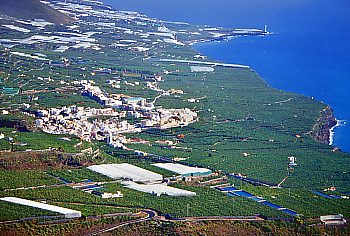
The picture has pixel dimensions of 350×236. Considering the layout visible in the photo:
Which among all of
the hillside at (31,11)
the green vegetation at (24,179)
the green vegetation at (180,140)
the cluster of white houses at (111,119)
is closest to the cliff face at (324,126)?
the green vegetation at (180,140)

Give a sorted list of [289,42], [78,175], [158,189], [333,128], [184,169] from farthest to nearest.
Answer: [289,42] < [333,128] < [184,169] < [78,175] < [158,189]

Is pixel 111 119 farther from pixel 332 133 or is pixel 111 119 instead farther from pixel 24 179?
pixel 24 179

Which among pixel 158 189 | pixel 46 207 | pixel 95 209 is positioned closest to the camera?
pixel 46 207

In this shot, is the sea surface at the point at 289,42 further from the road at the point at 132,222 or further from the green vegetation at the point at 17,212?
the green vegetation at the point at 17,212

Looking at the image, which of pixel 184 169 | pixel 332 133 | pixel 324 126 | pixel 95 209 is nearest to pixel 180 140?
pixel 184 169

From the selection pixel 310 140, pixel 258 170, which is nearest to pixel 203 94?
pixel 310 140

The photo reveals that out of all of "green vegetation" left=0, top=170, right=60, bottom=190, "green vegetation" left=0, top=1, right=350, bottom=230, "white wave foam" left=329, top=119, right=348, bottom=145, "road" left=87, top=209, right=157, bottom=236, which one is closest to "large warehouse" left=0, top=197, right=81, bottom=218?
"green vegetation" left=0, top=1, right=350, bottom=230
